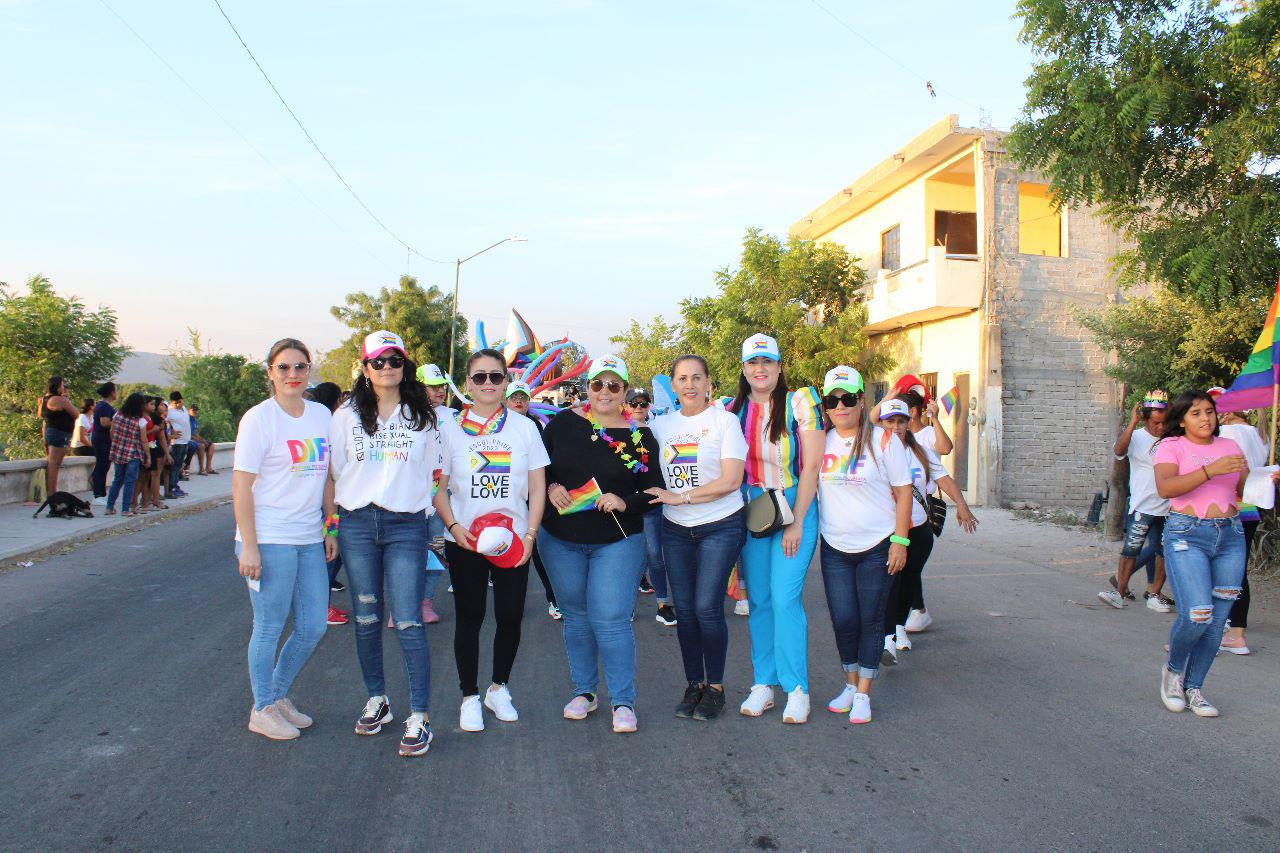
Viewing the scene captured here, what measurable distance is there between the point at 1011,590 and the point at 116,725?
24.1ft

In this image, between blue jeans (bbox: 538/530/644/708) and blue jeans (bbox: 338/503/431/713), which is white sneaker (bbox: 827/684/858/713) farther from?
blue jeans (bbox: 338/503/431/713)

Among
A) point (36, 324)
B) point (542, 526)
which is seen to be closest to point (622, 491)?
point (542, 526)

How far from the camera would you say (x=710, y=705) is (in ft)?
15.5

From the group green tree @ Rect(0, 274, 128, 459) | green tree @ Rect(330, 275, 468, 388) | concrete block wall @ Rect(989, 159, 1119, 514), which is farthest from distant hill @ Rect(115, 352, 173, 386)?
concrete block wall @ Rect(989, 159, 1119, 514)

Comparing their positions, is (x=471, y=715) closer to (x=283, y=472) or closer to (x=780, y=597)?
(x=283, y=472)

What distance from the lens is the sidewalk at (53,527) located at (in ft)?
31.0

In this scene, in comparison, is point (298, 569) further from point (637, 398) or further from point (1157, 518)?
point (1157, 518)

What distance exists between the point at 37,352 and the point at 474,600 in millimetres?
19290

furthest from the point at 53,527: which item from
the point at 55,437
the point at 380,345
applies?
the point at 380,345

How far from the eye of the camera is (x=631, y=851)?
128 inches

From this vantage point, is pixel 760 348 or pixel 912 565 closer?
pixel 760 348

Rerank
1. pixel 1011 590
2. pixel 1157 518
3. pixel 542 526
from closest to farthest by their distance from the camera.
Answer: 1. pixel 542 526
2. pixel 1157 518
3. pixel 1011 590

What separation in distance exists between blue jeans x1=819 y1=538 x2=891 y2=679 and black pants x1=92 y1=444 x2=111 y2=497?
1272 centimetres

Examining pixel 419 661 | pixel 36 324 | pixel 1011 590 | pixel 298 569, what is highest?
pixel 36 324
